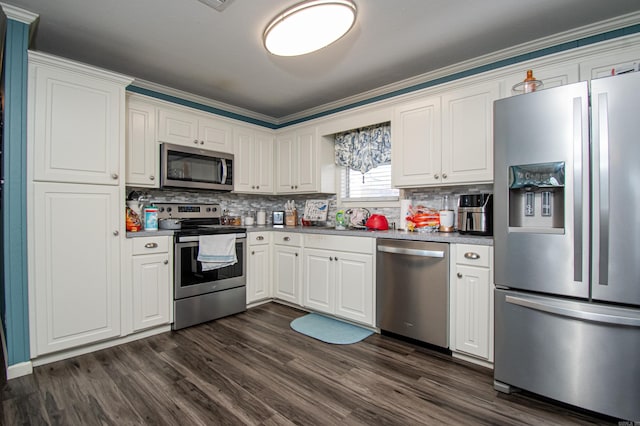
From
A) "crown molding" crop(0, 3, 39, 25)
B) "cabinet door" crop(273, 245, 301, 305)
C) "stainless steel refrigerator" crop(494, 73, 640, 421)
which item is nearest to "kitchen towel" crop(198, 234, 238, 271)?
"cabinet door" crop(273, 245, 301, 305)

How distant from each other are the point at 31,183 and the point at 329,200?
110 inches

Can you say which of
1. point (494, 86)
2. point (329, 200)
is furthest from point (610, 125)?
point (329, 200)

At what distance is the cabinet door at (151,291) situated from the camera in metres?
2.61

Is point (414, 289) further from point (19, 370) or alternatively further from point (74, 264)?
point (19, 370)

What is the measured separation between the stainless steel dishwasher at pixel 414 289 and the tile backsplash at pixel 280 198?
699 mm

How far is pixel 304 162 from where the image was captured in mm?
3785

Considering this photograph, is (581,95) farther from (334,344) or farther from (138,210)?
Answer: (138,210)

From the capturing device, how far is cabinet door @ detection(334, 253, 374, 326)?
278cm

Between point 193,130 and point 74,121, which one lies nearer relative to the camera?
point 74,121

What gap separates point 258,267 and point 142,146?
1.72 meters

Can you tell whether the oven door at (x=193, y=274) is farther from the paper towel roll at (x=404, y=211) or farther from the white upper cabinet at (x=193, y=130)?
the paper towel roll at (x=404, y=211)

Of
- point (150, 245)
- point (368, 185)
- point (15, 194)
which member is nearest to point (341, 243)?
point (368, 185)

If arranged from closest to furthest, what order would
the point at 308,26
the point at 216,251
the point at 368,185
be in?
the point at 308,26, the point at 216,251, the point at 368,185

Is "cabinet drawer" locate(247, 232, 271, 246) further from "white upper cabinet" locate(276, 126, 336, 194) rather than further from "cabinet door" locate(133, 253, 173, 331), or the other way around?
"cabinet door" locate(133, 253, 173, 331)
